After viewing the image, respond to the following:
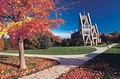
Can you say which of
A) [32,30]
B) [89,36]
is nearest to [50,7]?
[32,30]

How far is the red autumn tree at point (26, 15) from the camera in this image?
516 inches

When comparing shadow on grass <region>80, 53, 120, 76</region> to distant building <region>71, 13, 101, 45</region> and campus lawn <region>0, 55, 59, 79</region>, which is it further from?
distant building <region>71, 13, 101, 45</region>

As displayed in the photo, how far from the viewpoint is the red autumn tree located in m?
13.1

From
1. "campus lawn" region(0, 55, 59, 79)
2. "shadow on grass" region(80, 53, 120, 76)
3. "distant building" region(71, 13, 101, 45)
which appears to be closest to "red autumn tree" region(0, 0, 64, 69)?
"campus lawn" region(0, 55, 59, 79)

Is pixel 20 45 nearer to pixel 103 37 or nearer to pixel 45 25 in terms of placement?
pixel 45 25

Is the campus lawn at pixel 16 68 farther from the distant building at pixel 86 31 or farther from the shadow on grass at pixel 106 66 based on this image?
the distant building at pixel 86 31

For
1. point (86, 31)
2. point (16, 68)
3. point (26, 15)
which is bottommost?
point (16, 68)

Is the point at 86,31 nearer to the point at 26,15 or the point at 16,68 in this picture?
the point at 16,68

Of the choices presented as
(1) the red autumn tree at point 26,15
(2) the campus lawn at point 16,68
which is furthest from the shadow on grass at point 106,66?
(1) the red autumn tree at point 26,15

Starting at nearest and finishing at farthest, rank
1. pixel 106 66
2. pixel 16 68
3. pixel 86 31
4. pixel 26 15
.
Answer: pixel 26 15
pixel 106 66
pixel 16 68
pixel 86 31

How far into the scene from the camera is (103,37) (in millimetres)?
80000

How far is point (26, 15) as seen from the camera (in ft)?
47.4

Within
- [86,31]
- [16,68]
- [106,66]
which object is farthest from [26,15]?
[86,31]

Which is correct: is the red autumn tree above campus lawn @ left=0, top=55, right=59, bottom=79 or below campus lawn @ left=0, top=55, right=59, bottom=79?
above
